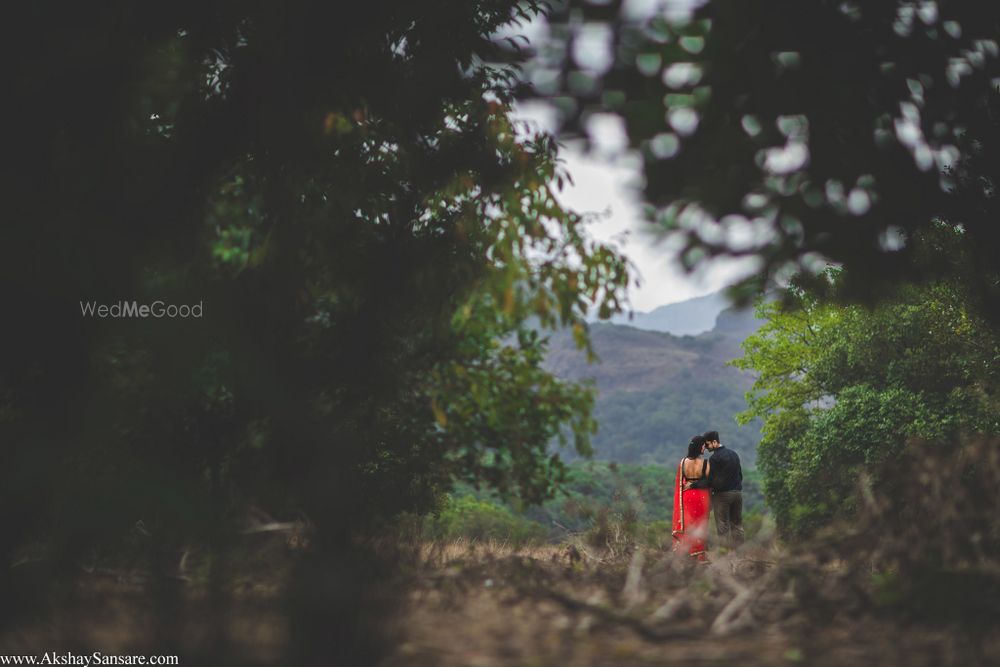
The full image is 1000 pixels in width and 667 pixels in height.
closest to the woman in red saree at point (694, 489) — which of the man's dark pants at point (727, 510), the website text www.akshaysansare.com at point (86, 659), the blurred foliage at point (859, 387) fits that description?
the man's dark pants at point (727, 510)

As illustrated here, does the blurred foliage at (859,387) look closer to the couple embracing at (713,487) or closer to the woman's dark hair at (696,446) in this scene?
the couple embracing at (713,487)

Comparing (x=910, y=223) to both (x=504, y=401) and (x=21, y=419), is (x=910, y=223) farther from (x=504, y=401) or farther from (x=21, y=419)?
(x=21, y=419)

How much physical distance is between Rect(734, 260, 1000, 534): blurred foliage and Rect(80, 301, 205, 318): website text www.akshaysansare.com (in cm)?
1552

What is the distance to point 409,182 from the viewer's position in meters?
7.79

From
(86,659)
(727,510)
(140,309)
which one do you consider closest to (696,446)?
(727,510)

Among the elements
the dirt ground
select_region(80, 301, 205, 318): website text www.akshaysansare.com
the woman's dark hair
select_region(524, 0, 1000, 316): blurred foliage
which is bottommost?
the dirt ground

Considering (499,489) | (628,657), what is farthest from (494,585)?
(628,657)

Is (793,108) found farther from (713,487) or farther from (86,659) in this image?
(713,487)

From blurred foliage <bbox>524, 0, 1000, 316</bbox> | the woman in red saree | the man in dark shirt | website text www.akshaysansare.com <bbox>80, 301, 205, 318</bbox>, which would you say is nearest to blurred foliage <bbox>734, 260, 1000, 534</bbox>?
the man in dark shirt

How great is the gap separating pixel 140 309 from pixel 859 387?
23263mm

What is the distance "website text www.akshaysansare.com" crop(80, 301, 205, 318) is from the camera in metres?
6.27

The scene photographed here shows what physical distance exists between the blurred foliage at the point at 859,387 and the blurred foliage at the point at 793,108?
13.1 metres

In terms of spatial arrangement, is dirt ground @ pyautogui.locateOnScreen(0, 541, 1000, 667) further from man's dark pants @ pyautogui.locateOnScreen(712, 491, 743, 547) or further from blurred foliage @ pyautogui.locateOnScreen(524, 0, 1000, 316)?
man's dark pants @ pyautogui.locateOnScreen(712, 491, 743, 547)

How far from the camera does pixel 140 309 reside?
655 centimetres
